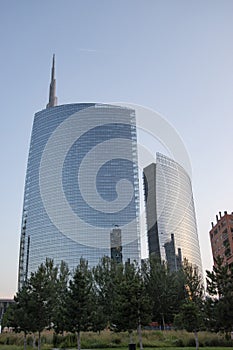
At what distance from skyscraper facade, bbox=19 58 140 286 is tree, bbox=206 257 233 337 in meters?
101

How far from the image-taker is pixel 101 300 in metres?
53.2

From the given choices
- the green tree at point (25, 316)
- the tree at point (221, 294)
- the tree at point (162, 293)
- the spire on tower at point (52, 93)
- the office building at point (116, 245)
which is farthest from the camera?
the spire on tower at point (52, 93)

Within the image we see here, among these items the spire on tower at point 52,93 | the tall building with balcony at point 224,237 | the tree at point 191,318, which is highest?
the spire on tower at point 52,93

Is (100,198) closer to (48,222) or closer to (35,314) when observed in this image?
(48,222)

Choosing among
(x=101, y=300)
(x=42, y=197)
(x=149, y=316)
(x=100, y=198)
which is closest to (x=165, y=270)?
(x=101, y=300)

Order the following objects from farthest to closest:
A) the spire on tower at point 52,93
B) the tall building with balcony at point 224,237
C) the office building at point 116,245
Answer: the spire on tower at point 52,93 → the office building at point 116,245 → the tall building with balcony at point 224,237

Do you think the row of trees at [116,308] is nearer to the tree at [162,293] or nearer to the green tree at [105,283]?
the green tree at [105,283]

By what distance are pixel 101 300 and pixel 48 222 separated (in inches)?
3458

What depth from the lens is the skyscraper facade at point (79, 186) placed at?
131 metres

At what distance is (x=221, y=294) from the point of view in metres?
28.3

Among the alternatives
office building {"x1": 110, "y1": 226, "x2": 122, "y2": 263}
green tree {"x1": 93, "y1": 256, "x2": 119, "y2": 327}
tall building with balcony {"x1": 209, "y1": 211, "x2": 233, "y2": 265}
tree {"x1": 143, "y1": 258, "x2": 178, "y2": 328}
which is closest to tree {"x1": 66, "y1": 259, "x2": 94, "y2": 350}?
green tree {"x1": 93, "y1": 256, "x2": 119, "y2": 327}

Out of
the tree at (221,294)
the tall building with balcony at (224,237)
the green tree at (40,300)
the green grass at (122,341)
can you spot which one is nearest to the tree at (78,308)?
the green tree at (40,300)

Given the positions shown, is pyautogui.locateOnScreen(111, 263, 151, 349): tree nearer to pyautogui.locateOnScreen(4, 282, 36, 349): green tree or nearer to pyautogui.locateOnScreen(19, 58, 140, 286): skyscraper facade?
pyautogui.locateOnScreen(4, 282, 36, 349): green tree

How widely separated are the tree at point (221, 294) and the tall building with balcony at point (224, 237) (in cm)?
4838
